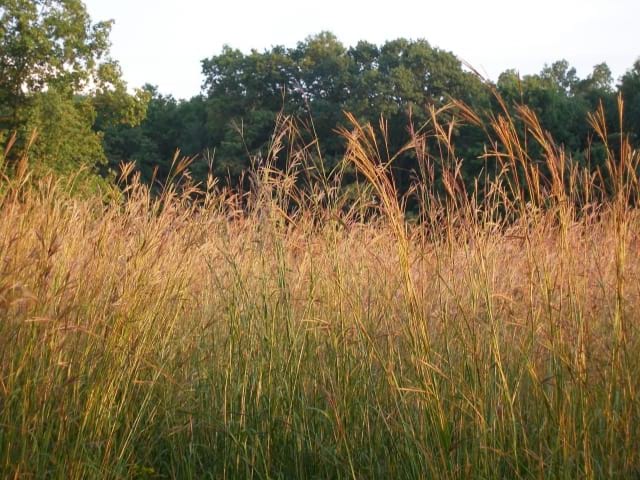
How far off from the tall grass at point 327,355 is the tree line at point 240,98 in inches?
601

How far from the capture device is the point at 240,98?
138 feet

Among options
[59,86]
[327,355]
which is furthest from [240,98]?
[327,355]

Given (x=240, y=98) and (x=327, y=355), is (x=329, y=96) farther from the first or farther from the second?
(x=327, y=355)

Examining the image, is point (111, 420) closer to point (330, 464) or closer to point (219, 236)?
point (330, 464)

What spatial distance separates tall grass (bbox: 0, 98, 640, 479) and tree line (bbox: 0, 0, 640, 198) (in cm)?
1526

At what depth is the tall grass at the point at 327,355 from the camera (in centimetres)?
283

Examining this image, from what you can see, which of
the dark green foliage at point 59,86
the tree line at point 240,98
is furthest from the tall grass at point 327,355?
the dark green foliage at point 59,86

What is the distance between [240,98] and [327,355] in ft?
129

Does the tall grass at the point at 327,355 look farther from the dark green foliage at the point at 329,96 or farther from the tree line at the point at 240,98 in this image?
the dark green foliage at the point at 329,96

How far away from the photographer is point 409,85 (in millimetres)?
39062

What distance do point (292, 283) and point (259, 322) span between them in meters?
0.52

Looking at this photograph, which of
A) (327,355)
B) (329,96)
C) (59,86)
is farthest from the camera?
(329,96)

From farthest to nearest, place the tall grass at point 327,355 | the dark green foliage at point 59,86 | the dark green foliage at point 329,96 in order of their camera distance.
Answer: the dark green foliage at point 329,96, the dark green foliage at point 59,86, the tall grass at point 327,355

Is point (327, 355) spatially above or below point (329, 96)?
below
